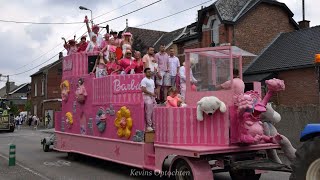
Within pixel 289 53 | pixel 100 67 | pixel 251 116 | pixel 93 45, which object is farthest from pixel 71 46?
pixel 289 53

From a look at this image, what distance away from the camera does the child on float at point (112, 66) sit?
36.9 ft

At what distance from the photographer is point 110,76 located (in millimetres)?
10938

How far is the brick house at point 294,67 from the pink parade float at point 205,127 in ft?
45.3

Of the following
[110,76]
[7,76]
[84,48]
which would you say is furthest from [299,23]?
[7,76]

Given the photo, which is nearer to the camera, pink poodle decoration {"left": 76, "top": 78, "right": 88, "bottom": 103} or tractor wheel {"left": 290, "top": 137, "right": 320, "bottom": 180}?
tractor wheel {"left": 290, "top": 137, "right": 320, "bottom": 180}

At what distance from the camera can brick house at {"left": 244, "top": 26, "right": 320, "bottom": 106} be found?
22656 mm

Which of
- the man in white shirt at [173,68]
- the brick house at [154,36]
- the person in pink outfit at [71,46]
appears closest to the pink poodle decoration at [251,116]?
the man in white shirt at [173,68]

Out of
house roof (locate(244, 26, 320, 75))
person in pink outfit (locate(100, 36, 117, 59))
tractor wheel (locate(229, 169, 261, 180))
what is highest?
house roof (locate(244, 26, 320, 75))

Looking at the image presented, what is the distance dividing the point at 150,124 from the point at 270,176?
3.34 meters

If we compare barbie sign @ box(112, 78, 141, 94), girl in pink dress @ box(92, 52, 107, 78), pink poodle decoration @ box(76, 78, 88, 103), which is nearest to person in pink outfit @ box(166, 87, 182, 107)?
barbie sign @ box(112, 78, 141, 94)

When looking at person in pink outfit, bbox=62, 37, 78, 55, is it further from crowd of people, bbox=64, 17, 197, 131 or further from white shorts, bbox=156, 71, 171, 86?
white shorts, bbox=156, 71, 171, 86

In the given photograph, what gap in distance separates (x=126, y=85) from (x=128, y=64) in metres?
0.81

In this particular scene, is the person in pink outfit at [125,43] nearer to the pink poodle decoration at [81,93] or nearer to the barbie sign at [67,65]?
the pink poodle decoration at [81,93]

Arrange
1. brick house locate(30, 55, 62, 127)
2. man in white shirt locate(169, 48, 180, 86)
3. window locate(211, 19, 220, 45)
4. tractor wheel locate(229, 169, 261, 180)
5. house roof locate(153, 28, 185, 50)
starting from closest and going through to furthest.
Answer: tractor wheel locate(229, 169, 261, 180)
man in white shirt locate(169, 48, 180, 86)
window locate(211, 19, 220, 45)
house roof locate(153, 28, 185, 50)
brick house locate(30, 55, 62, 127)
